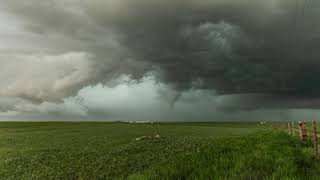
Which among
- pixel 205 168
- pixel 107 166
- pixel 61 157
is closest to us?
pixel 205 168

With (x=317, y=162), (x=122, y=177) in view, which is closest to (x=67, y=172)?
(x=122, y=177)

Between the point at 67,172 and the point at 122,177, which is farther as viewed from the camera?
the point at 67,172

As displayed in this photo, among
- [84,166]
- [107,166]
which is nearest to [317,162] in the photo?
[107,166]

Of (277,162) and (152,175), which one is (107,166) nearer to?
(152,175)

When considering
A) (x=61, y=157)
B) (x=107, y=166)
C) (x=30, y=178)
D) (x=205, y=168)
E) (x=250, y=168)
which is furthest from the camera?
(x=61, y=157)

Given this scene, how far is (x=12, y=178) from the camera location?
68.2 ft

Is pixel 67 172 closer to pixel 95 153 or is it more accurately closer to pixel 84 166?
pixel 84 166

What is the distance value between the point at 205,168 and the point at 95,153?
42.9ft

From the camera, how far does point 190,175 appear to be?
660 inches

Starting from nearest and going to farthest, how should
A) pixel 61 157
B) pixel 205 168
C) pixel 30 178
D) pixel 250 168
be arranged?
pixel 250 168, pixel 205 168, pixel 30 178, pixel 61 157

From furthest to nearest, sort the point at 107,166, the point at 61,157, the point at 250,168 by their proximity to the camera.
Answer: the point at 61,157 < the point at 107,166 < the point at 250,168

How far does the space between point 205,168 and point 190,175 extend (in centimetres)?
134

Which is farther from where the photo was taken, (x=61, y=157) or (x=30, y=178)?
(x=61, y=157)

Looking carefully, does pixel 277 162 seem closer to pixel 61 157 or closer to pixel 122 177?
pixel 122 177
